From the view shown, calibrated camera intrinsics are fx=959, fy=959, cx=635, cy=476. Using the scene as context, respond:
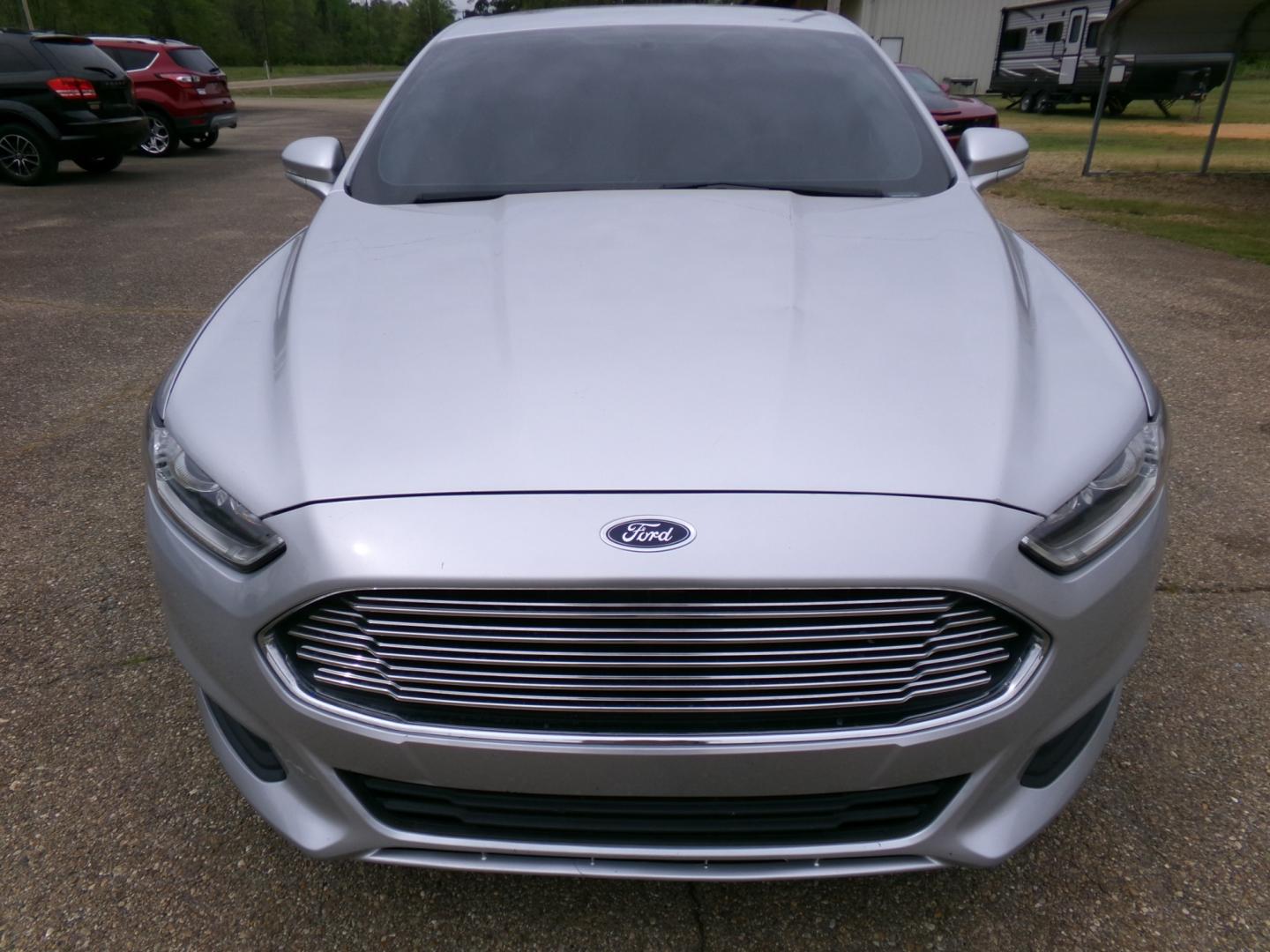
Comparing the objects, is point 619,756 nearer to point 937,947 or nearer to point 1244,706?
point 937,947

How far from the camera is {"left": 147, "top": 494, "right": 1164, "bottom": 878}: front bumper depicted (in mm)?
1412

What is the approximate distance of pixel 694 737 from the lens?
1.44m

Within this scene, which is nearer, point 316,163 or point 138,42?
point 316,163

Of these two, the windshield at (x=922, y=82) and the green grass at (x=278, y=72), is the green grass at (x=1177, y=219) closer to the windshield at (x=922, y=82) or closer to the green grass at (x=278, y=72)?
the windshield at (x=922, y=82)

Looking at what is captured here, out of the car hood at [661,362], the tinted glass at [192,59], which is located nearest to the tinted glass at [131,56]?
the tinted glass at [192,59]

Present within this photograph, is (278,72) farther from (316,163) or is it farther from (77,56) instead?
(316,163)

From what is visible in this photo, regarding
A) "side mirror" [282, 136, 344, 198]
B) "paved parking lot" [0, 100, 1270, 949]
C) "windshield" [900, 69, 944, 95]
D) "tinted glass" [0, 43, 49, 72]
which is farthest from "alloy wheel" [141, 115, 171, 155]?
"side mirror" [282, 136, 344, 198]

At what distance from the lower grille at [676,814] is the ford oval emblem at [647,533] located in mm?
404

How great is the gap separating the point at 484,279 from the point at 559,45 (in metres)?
1.31

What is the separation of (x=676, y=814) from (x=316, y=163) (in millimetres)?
2263

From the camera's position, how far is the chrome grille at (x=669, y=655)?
1422 millimetres

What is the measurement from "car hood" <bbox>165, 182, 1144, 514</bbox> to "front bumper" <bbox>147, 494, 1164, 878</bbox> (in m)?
0.07

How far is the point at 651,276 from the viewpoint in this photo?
209cm

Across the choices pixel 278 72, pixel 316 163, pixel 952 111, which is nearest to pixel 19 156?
pixel 316 163
